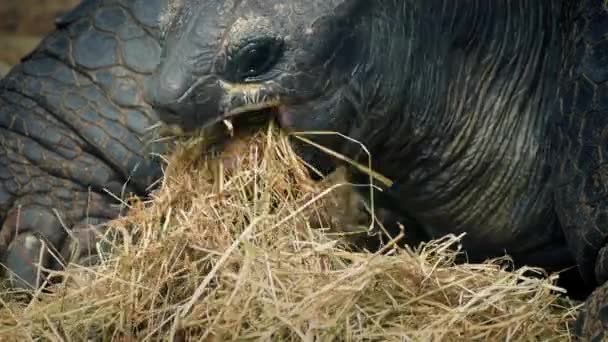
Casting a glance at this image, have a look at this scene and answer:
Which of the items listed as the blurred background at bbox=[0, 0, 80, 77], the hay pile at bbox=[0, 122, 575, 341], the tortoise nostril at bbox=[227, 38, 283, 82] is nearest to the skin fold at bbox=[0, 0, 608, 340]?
the tortoise nostril at bbox=[227, 38, 283, 82]

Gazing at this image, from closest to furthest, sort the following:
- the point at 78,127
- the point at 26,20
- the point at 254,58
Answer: the point at 254,58 → the point at 78,127 → the point at 26,20

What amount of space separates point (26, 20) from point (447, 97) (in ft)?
12.5

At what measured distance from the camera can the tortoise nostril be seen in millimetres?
2707

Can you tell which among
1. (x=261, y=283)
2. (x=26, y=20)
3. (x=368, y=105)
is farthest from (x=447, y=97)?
(x=26, y=20)

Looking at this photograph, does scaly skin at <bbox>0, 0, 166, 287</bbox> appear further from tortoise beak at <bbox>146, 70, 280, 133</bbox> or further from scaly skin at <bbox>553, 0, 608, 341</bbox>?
scaly skin at <bbox>553, 0, 608, 341</bbox>

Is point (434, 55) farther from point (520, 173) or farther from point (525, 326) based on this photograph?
point (525, 326)

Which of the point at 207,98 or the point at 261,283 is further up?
the point at 207,98

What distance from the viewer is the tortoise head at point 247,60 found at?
2.71 m

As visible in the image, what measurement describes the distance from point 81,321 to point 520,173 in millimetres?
1253

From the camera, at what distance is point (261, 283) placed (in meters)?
Answer: 2.62

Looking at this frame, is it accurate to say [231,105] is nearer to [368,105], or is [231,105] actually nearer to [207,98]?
[207,98]

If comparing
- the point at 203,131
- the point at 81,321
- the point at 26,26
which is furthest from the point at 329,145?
the point at 26,26

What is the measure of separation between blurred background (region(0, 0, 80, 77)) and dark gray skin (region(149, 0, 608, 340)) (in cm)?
329

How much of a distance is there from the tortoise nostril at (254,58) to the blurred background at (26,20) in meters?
3.70
